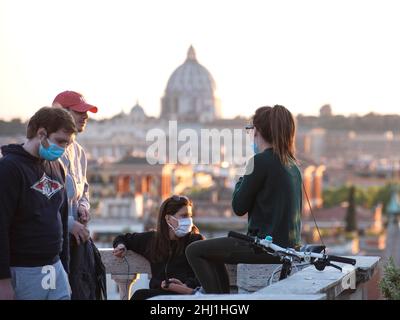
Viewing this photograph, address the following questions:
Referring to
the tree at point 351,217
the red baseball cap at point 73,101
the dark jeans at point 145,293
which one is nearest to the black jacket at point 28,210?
the red baseball cap at point 73,101

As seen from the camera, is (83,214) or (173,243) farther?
(173,243)

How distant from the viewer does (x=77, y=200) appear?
6.27 m

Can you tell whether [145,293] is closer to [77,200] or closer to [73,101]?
[77,200]

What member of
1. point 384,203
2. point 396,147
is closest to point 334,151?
point 396,147

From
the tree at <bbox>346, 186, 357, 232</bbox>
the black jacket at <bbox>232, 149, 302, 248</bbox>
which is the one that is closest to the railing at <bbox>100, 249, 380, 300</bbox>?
the black jacket at <bbox>232, 149, 302, 248</bbox>

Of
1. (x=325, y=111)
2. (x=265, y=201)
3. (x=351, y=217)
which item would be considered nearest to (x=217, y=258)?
(x=265, y=201)

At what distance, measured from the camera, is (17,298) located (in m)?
5.42

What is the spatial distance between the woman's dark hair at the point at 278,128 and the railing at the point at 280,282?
420 millimetres

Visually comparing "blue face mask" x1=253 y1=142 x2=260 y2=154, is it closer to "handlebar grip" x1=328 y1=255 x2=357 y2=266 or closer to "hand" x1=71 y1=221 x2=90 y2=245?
"hand" x1=71 y1=221 x2=90 y2=245

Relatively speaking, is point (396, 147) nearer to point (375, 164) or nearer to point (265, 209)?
point (375, 164)

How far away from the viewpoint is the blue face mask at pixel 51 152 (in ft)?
17.6

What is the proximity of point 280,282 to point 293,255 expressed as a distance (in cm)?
21
